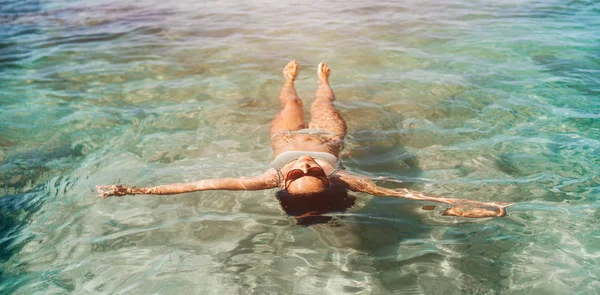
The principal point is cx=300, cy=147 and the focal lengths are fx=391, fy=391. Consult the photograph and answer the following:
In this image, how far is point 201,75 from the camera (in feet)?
26.7

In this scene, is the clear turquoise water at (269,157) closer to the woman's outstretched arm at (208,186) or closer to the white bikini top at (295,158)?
the woman's outstretched arm at (208,186)

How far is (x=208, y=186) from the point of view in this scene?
434cm

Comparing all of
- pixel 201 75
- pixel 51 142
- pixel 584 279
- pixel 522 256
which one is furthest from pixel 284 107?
pixel 584 279

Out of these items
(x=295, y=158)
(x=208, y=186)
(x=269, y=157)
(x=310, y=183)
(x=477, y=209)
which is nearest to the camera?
(x=477, y=209)

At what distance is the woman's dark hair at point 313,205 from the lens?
3.98 metres

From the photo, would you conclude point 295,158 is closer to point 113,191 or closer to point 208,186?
point 208,186

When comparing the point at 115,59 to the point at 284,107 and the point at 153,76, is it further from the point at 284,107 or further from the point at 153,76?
the point at 284,107

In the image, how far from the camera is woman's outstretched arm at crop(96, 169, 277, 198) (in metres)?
4.04

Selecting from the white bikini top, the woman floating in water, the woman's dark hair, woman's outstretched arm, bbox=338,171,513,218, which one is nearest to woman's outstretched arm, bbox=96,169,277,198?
the woman floating in water

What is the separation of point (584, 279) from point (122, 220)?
4.28 m

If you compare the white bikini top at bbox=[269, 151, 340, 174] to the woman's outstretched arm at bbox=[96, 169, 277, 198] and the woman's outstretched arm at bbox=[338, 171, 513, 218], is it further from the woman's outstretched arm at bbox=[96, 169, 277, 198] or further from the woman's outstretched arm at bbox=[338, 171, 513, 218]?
the woman's outstretched arm at bbox=[338, 171, 513, 218]

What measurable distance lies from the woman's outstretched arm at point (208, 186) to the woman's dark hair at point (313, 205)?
1.08 ft

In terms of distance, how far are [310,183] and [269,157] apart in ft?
5.02

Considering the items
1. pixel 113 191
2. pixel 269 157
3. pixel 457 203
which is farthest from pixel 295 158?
pixel 113 191
